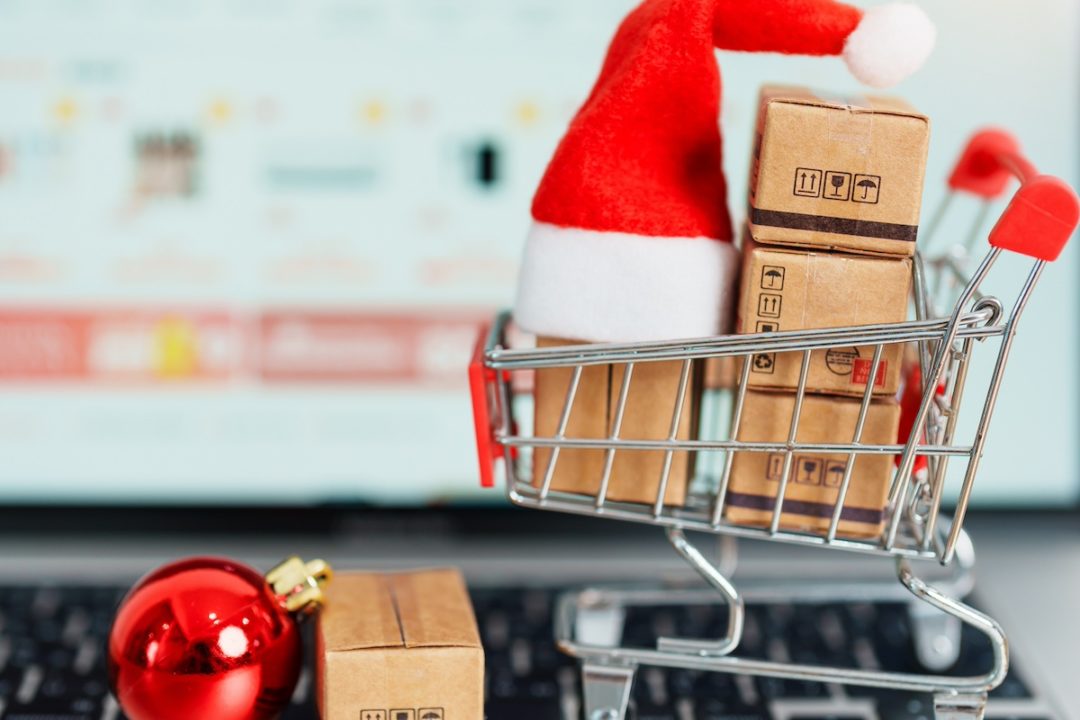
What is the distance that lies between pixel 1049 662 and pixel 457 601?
0.45 metres

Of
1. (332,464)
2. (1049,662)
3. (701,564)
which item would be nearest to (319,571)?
(701,564)

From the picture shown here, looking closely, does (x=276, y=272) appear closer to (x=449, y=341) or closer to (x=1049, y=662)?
(x=449, y=341)

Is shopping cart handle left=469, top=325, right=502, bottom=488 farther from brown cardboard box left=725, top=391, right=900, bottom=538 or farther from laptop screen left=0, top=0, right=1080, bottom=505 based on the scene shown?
laptop screen left=0, top=0, right=1080, bottom=505

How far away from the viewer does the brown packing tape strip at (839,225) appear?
0.56 metres

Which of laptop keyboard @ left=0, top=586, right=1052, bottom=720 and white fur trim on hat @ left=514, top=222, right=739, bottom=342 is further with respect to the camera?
laptop keyboard @ left=0, top=586, right=1052, bottom=720

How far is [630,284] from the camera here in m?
0.58

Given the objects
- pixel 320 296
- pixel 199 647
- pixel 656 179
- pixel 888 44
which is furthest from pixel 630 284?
pixel 320 296

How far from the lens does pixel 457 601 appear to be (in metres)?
0.64

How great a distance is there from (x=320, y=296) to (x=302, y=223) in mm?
60

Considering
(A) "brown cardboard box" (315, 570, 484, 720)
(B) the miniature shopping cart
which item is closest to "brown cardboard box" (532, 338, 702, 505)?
(B) the miniature shopping cart

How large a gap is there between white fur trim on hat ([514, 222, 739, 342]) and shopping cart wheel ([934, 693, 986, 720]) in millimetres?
237

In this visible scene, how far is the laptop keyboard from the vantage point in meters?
Answer: 0.71

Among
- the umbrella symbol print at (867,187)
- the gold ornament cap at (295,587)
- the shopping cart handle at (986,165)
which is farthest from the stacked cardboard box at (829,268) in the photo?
the gold ornament cap at (295,587)

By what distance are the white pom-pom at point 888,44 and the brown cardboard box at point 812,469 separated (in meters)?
0.17
